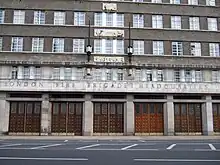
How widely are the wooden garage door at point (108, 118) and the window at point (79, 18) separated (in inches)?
344

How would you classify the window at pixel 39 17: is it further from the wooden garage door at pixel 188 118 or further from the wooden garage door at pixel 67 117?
the wooden garage door at pixel 188 118

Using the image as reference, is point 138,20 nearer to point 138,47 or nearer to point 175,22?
point 138,47

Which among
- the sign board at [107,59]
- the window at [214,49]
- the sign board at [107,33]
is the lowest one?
the sign board at [107,59]

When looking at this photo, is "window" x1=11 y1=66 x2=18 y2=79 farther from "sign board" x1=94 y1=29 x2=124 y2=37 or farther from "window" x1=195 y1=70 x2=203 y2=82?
"window" x1=195 y1=70 x2=203 y2=82

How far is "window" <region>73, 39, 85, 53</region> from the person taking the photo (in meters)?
30.2

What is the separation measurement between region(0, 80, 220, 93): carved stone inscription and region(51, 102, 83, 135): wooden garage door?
1.87m

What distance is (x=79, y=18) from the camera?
3105 centimetres

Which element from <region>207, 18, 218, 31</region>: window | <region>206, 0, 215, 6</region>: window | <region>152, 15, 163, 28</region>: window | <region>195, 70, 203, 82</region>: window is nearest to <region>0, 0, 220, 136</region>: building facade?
<region>152, 15, 163, 28</region>: window

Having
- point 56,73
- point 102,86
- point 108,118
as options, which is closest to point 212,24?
point 102,86

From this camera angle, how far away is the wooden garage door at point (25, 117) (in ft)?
93.7

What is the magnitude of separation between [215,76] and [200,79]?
67.3 inches

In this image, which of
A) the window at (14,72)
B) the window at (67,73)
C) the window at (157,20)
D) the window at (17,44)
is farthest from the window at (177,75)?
the window at (14,72)

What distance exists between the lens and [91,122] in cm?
2847
